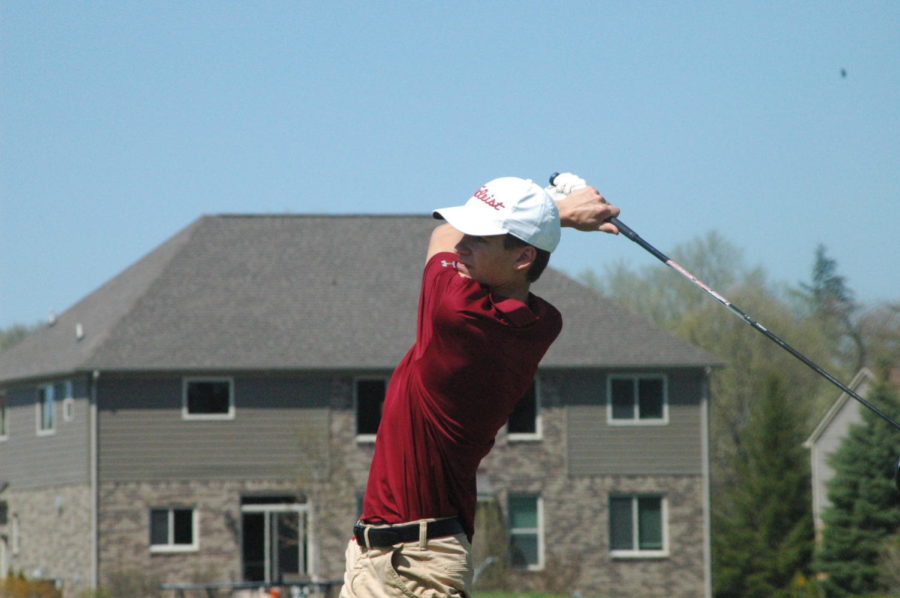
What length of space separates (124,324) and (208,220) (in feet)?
16.8

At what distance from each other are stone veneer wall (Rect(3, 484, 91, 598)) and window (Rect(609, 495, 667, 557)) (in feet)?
43.1

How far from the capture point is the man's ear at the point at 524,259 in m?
4.69

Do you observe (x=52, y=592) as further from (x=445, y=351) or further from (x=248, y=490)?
(x=445, y=351)

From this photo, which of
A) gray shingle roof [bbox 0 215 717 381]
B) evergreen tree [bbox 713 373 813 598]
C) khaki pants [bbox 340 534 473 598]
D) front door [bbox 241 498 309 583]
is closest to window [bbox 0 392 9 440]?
gray shingle roof [bbox 0 215 717 381]

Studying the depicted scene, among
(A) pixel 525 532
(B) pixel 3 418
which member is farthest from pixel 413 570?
(B) pixel 3 418

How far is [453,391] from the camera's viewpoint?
4.66m

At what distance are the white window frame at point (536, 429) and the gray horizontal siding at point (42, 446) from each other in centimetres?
1059

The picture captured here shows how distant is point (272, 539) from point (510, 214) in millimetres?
32488

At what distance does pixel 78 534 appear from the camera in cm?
3622

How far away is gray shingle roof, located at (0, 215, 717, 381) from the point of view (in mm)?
36719

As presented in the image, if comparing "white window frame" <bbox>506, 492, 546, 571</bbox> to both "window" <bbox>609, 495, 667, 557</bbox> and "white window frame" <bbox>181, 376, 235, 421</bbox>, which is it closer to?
"window" <bbox>609, 495, 667, 557</bbox>

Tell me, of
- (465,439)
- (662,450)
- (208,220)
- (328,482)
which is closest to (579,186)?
(465,439)

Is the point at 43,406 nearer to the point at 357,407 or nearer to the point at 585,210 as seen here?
the point at 357,407

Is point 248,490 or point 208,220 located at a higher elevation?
point 208,220
